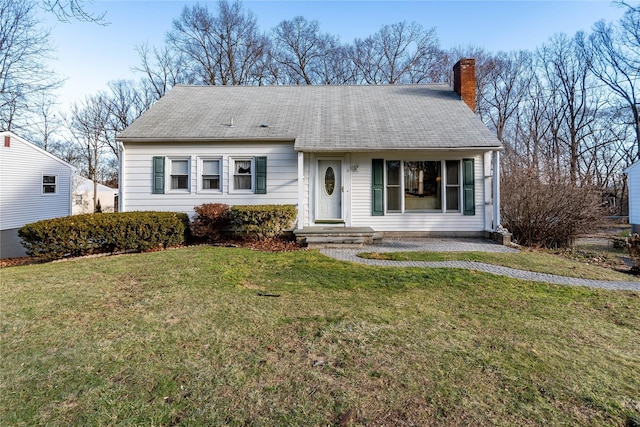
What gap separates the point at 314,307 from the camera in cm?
421

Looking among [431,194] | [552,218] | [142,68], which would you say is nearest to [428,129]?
[431,194]

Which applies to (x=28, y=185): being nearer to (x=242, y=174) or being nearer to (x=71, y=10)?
(x=242, y=174)

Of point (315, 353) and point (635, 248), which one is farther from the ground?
point (635, 248)

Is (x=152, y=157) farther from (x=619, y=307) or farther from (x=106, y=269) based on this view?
(x=619, y=307)

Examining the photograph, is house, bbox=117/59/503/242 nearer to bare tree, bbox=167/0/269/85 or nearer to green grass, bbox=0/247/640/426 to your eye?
green grass, bbox=0/247/640/426

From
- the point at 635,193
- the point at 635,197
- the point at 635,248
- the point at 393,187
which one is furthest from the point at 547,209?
the point at 635,193

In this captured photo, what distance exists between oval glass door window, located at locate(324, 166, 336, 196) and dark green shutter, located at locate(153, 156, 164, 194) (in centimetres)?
545

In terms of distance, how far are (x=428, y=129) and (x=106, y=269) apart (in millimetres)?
9995

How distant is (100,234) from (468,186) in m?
10.9

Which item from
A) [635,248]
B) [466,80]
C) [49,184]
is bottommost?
[635,248]

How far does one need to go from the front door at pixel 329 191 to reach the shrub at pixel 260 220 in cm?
145

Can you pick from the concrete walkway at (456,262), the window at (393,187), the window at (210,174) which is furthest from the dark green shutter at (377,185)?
the window at (210,174)

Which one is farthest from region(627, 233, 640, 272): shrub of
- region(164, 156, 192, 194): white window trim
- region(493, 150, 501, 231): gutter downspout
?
region(164, 156, 192, 194): white window trim

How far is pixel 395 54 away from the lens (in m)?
27.3
